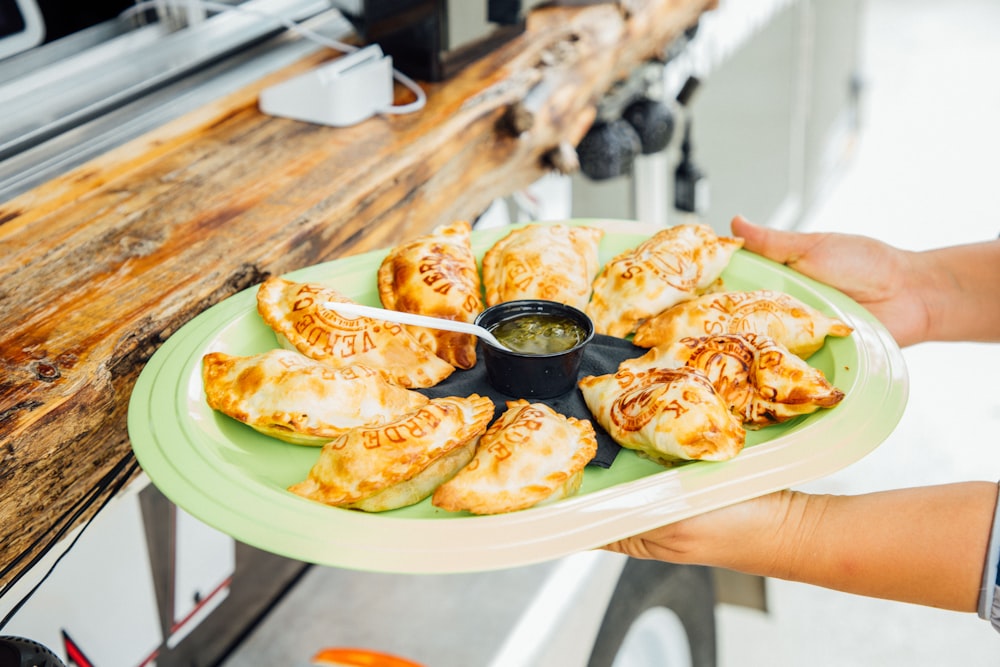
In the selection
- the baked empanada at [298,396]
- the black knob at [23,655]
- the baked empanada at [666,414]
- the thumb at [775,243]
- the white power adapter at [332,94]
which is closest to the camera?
the black knob at [23,655]

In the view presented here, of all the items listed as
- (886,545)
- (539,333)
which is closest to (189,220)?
(539,333)

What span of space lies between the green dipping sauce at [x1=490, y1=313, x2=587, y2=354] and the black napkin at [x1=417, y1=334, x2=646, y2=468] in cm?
5

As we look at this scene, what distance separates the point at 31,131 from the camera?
1695 mm

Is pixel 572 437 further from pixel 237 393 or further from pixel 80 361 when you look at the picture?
pixel 80 361

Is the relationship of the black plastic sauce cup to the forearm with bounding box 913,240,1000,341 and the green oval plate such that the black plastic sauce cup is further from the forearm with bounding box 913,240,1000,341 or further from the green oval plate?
the forearm with bounding box 913,240,1000,341

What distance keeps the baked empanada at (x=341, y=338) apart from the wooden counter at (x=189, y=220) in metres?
0.13

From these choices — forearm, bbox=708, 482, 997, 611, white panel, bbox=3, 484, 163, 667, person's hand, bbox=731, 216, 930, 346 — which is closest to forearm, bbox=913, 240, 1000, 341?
person's hand, bbox=731, 216, 930, 346

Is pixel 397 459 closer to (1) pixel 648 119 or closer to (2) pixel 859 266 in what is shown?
(2) pixel 859 266

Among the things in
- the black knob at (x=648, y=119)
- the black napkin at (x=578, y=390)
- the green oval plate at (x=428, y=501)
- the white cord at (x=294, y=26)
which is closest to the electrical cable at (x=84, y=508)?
the green oval plate at (x=428, y=501)

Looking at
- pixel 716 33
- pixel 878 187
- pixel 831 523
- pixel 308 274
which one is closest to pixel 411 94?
pixel 308 274

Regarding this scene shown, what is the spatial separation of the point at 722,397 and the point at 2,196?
1.24 m

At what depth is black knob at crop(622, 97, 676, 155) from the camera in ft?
9.61

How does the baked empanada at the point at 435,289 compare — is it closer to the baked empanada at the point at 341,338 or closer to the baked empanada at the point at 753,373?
the baked empanada at the point at 341,338

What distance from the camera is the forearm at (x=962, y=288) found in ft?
5.53
